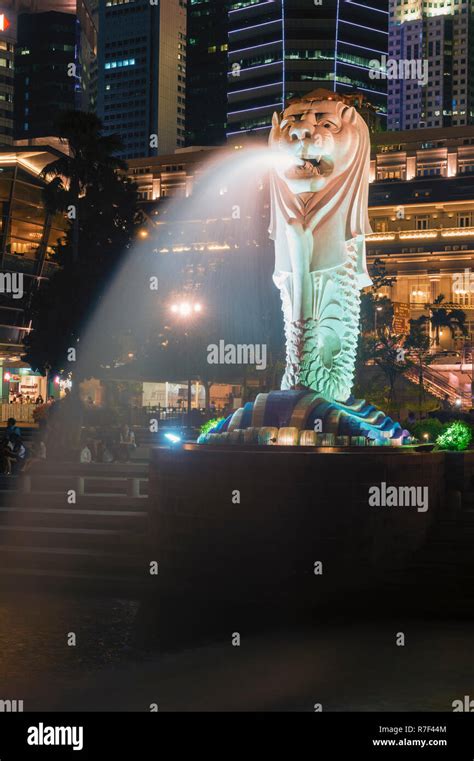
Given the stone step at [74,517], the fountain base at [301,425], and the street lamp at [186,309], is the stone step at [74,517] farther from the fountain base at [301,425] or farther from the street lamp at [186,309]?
the street lamp at [186,309]

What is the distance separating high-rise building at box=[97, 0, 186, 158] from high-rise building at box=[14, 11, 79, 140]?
94.9 ft

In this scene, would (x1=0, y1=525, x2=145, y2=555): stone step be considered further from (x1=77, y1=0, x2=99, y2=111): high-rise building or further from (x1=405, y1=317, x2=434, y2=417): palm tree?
(x1=77, y1=0, x2=99, y2=111): high-rise building

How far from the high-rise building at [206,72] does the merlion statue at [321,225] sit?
14956cm

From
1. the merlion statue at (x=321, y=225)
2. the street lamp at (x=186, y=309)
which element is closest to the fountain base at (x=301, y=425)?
the merlion statue at (x=321, y=225)

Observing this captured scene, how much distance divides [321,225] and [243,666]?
9532mm

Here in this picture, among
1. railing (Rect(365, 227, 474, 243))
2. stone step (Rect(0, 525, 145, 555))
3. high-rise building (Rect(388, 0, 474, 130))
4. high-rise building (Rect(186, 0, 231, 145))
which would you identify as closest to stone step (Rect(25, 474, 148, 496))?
stone step (Rect(0, 525, 145, 555))

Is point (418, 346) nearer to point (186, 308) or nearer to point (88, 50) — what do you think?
point (186, 308)

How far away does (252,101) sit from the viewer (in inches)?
5413

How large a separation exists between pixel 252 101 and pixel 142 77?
51.3 m

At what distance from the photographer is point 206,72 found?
168 metres

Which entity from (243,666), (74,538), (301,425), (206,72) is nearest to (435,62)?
(206,72)

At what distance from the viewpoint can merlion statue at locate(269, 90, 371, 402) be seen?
18516 millimetres

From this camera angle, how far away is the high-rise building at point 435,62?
185875 millimetres
